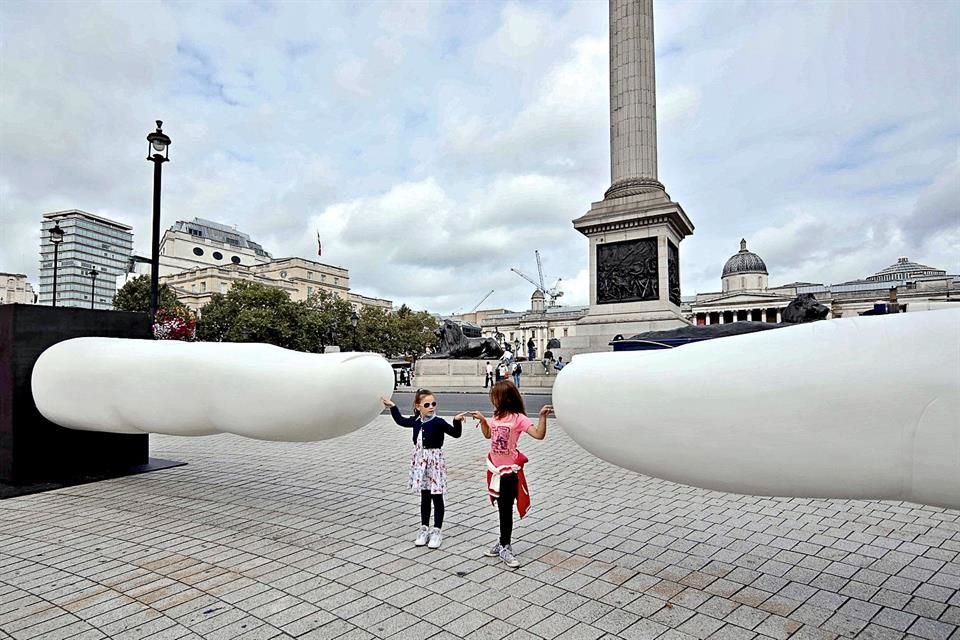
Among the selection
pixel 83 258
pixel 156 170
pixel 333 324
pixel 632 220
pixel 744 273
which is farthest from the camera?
pixel 83 258

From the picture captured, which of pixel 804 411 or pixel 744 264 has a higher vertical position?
pixel 744 264

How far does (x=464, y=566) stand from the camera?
182 inches

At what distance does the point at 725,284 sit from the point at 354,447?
3571 inches

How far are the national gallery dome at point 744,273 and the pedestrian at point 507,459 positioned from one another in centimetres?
9272

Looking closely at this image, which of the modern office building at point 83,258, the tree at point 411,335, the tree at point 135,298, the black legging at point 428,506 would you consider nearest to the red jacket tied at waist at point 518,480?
the black legging at point 428,506

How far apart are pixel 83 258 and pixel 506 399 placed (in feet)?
406

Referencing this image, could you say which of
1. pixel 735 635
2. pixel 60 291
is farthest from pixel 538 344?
pixel 735 635

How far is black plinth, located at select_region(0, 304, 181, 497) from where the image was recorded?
7277mm

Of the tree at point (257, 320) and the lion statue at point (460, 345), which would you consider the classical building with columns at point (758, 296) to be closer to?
the tree at point (257, 320)

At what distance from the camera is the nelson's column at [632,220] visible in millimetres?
22328

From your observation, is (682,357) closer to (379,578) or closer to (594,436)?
(594,436)

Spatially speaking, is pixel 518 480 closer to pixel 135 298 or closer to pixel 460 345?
pixel 460 345

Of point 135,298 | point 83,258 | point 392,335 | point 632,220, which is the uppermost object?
point 83,258

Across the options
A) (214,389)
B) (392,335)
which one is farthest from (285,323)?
(214,389)
